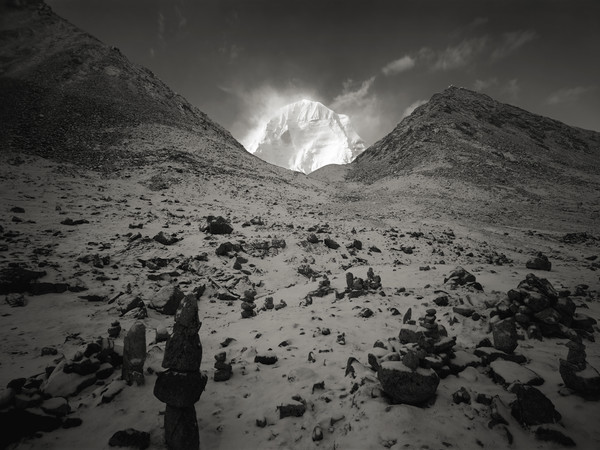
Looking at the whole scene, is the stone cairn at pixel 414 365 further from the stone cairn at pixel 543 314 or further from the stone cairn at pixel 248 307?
the stone cairn at pixel 248 307

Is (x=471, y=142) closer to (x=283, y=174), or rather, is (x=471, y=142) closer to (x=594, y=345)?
(x=283, y=174)

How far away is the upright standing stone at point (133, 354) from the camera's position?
4461mm

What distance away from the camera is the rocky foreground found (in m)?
3.40

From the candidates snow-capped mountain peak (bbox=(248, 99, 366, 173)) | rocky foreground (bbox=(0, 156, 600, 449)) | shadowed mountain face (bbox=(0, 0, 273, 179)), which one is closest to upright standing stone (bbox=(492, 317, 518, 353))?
rocky foreground (bbox=(0, 156, 600, 449))

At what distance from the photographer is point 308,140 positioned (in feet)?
617

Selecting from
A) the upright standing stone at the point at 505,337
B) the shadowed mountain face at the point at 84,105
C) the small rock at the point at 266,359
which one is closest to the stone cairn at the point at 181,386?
the small rock at the point at 266,359

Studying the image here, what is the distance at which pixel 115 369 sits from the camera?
4805mm

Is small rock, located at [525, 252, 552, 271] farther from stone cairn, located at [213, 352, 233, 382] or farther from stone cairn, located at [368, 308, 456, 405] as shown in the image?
stone cairn, located at [213, 352, 233, 382]

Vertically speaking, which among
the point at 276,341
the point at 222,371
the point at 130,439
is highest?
the point at 276,341

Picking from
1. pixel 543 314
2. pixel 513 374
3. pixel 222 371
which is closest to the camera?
pixel 513 374

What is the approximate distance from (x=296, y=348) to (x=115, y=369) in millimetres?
3146

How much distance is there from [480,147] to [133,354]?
52.6 meters

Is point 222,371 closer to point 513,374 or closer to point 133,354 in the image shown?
point 133,354

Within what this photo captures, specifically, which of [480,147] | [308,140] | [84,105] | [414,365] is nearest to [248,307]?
[414,365]
